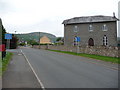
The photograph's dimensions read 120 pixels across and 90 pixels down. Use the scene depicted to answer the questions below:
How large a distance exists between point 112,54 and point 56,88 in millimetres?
17978

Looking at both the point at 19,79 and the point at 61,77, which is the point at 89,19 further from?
the point at 19,79

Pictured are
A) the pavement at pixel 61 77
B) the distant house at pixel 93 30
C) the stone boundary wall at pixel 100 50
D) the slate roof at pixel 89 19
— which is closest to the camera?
the pavement at pixel 61 77

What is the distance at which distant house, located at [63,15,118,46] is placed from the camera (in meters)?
41.2

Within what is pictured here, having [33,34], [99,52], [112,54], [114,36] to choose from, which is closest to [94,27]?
[114,36]

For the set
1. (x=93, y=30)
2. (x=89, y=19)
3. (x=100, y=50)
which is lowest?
(x=100, y=50)

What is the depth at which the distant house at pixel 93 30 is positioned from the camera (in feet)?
135

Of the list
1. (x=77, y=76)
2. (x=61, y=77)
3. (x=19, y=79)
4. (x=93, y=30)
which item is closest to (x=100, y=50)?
(x=93, y=30)

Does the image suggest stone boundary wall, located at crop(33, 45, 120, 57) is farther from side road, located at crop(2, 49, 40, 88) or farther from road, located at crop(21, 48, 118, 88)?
side road, located at crop(2, 49, 40, 88)

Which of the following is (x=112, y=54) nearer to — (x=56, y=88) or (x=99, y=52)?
(x=99, y=52)

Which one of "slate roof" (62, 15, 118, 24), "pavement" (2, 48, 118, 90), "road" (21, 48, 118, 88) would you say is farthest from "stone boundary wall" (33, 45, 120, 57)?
"slate roof" (62, 15, 118, 24)

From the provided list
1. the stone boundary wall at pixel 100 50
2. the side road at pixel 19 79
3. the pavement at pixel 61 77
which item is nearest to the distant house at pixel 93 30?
the stone boundary wall at pixel 100 50

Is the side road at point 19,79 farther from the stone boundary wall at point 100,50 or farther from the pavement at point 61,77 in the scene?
the stone boundary wall at point 100,50

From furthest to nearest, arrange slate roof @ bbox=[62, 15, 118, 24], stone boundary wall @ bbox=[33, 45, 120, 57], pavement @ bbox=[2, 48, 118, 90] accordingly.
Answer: slate roof @ bbox=[62, 15, 118, 24] → stone boundary wall @ bbox=[33, 45, 120, 57] → pavement @ bbox=[2, 48, 118, 90]

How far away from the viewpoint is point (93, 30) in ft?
141
